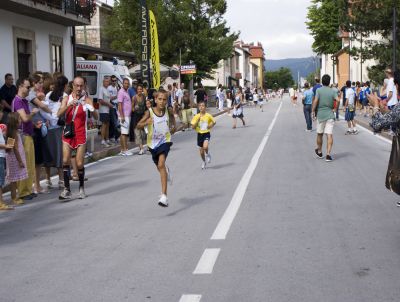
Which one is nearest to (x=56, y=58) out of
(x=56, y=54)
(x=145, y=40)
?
(x=56, y=54)

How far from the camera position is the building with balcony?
1850 cm

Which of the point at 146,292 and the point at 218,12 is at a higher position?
the point at 218,12

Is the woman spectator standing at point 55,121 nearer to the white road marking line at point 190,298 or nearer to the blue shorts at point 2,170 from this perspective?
the blue shorts at point 2,170

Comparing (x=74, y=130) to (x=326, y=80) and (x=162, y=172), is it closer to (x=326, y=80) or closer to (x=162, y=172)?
(x=162, y=172)

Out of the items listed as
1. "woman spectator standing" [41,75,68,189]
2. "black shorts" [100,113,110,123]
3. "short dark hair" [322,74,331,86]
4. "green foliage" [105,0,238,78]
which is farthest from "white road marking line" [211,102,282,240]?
"green foliage" [105,0,238,78]

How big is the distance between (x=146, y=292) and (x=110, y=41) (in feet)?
145

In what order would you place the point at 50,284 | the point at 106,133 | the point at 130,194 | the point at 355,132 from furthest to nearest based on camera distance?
the point at 355,132, the point at 106,133, the point at 130,194, the point at 50,284

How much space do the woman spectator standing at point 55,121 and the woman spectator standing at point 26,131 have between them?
0.53 meters

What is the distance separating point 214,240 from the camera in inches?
245

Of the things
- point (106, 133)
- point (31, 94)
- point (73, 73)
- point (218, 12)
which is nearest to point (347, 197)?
point (31, 94)

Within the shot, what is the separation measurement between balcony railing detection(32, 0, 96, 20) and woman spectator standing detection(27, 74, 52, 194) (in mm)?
9866

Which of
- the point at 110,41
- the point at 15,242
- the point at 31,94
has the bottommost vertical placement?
the point at 15,242

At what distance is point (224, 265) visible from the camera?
5.28m

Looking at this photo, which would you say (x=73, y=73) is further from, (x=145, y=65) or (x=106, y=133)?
(x=106, y=133)
